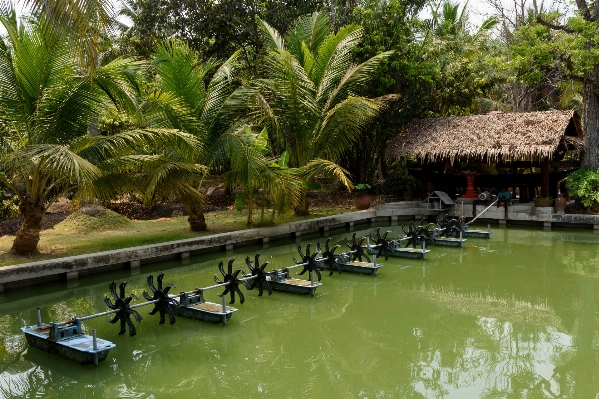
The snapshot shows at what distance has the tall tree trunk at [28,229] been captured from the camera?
916 cm

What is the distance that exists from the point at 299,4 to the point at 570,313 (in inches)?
533

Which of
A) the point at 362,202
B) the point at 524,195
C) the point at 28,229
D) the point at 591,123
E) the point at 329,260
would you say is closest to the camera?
the point at 28,229

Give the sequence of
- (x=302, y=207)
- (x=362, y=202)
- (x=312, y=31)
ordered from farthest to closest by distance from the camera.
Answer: (x=362, y=202) < (x=312, y=31) < (x=302, y=207)

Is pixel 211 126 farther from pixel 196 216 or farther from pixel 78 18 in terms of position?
pixel 78 18

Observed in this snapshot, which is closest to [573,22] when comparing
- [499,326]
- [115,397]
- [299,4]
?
[299,4]

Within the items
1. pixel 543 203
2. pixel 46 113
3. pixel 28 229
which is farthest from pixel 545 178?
pixel 28 229

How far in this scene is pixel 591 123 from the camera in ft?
49.6

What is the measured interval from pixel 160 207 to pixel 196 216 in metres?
3.99

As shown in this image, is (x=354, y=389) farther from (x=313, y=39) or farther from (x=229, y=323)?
(x=313, y=39)

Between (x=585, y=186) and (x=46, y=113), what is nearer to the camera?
(x=46, y=113)

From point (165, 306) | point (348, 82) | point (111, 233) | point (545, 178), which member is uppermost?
point (348, 82)

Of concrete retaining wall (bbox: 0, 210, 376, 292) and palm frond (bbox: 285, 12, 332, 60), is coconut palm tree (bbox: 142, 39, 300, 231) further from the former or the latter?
palm frond (bbox: 285, 12, 332, 60)

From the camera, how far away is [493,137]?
48.7 ft

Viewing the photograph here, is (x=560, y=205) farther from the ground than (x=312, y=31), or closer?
closer
